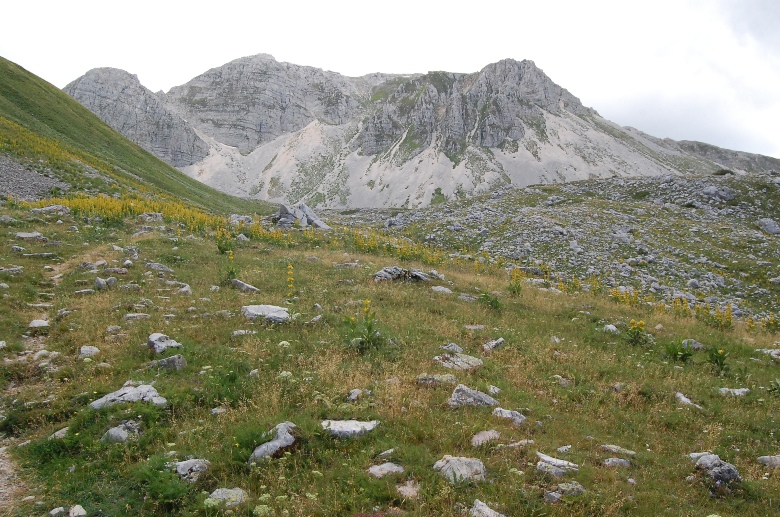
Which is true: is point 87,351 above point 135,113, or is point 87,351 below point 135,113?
below

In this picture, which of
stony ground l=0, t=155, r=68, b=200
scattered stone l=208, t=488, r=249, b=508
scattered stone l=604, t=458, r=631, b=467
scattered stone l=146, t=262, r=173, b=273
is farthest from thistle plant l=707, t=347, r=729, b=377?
stony ground l=0, t=155, r=68, b=200

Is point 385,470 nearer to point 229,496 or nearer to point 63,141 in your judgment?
point 229,496

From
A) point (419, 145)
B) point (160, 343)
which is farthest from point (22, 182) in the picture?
point (419, 145)

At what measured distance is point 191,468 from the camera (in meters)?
6.38

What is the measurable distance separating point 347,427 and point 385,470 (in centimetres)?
122

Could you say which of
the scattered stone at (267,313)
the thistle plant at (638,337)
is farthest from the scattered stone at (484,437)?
the thistle plant at (638,337)

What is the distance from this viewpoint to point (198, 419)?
7730mm

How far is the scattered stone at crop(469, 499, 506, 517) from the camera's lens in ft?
17.6

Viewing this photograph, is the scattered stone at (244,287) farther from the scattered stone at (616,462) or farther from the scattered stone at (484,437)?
the scattered stone at (616,462)

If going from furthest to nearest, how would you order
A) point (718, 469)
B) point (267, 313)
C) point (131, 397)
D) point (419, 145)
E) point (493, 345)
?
point (419, 145)
point (267, 313)
point (493, 345)
point (131, 397)
point (718, 469)

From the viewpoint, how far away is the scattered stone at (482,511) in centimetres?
538

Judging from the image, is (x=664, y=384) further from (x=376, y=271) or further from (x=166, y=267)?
(x=166, y=267)

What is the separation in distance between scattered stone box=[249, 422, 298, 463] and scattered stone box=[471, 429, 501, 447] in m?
3.07

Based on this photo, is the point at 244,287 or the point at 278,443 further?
the point at 244,287
